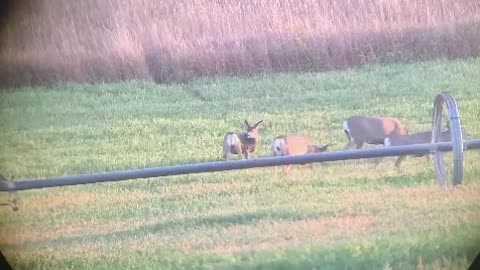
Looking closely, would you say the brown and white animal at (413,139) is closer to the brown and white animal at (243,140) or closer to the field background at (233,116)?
the field background at (233,116)

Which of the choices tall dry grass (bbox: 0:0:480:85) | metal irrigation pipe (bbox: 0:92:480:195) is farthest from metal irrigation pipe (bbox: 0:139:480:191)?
tall dry grass (bbox: 0:0:480:85)

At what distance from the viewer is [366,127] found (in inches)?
90.7

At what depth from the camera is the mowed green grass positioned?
89.9 inches

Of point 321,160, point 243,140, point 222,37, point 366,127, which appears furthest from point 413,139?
point 222,37

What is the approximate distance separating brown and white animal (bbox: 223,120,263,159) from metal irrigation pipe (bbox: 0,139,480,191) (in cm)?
3

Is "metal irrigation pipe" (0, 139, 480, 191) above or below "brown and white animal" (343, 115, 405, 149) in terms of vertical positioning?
below

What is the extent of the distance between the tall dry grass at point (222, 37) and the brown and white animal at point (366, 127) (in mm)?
169

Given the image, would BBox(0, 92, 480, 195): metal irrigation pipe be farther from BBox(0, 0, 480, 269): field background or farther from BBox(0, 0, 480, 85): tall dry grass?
BBox(0, 0, 480, 85): tall dry grass

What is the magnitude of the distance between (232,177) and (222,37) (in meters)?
0.41

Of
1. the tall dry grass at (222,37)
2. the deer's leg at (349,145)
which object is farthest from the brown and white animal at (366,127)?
the tall dry grass at (222,37)

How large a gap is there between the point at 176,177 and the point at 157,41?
1.30 feet

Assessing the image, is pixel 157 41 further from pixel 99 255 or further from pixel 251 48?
pixel 99 255

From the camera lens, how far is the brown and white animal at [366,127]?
7.55 feet

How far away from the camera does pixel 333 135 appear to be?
90.9 inches
